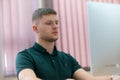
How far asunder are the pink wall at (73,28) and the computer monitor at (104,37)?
166 cm

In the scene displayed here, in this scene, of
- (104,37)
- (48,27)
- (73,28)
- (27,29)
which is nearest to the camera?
(104,37)

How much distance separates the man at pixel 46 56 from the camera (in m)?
1.62

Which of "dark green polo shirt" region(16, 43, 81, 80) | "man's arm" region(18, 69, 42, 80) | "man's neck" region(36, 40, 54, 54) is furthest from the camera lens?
"man's neck" region(36, 40, 54, 54)

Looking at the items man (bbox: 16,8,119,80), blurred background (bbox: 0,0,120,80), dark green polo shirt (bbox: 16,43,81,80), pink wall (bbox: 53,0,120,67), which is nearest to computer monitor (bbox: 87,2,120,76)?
man (bbox: 16,8,119,80)

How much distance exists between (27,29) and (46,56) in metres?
1.25

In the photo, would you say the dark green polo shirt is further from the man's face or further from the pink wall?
the pink wall

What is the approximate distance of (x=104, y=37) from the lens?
4.58 ft

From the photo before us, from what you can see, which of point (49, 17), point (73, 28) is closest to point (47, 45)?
point (49, 17)

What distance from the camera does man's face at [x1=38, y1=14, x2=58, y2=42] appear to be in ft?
5.43

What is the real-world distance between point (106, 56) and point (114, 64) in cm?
8

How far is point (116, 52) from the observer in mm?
1442

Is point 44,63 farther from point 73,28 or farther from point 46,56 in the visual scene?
point 73,28

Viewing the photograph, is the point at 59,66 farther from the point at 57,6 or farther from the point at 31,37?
the point at 57,6

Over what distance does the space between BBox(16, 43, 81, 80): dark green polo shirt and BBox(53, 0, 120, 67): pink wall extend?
1268 millimetres
